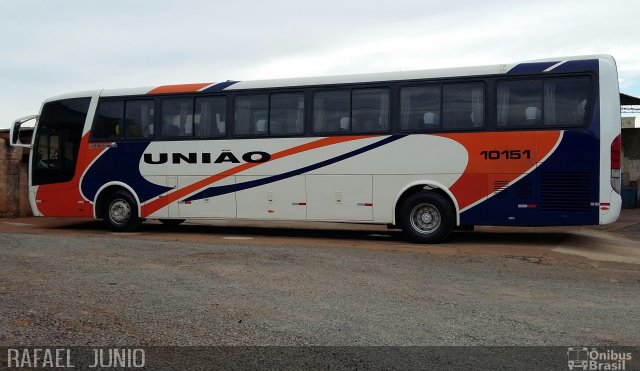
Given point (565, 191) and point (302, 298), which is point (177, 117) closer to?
point (302, 298)

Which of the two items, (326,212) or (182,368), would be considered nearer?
(182,368)

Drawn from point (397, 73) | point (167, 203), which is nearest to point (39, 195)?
point (167, 203)

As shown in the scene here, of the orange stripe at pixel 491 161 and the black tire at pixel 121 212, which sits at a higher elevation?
the orange stripe at pixel 491 161

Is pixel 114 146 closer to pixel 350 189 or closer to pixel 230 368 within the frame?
pixel 350 189

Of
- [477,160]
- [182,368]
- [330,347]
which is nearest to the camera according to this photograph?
[182,368]

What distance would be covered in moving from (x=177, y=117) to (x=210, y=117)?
0.81 m

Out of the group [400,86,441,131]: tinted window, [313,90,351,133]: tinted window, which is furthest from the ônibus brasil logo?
[313,90,351,133]: tinted window

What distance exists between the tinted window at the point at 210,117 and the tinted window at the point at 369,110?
290 centimetres

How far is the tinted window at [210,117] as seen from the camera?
41.0 feet

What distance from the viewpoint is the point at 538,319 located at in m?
5.62

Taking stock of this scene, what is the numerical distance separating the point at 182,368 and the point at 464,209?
7960mm

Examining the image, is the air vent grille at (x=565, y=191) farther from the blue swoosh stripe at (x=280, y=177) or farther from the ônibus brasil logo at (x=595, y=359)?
the ônibus brasil logo at (x=595, y=359)

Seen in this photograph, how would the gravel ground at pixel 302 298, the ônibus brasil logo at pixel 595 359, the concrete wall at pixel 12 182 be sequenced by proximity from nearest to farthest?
1. the ônibus brasil logo at pixel 595 359
2. the gravel ground at pixel 302 298
3. the concrete wall at pixel 12 182

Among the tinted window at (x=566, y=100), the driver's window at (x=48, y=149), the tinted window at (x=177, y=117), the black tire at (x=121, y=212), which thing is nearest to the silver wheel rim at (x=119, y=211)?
the black tire at (x=121, y=212)
